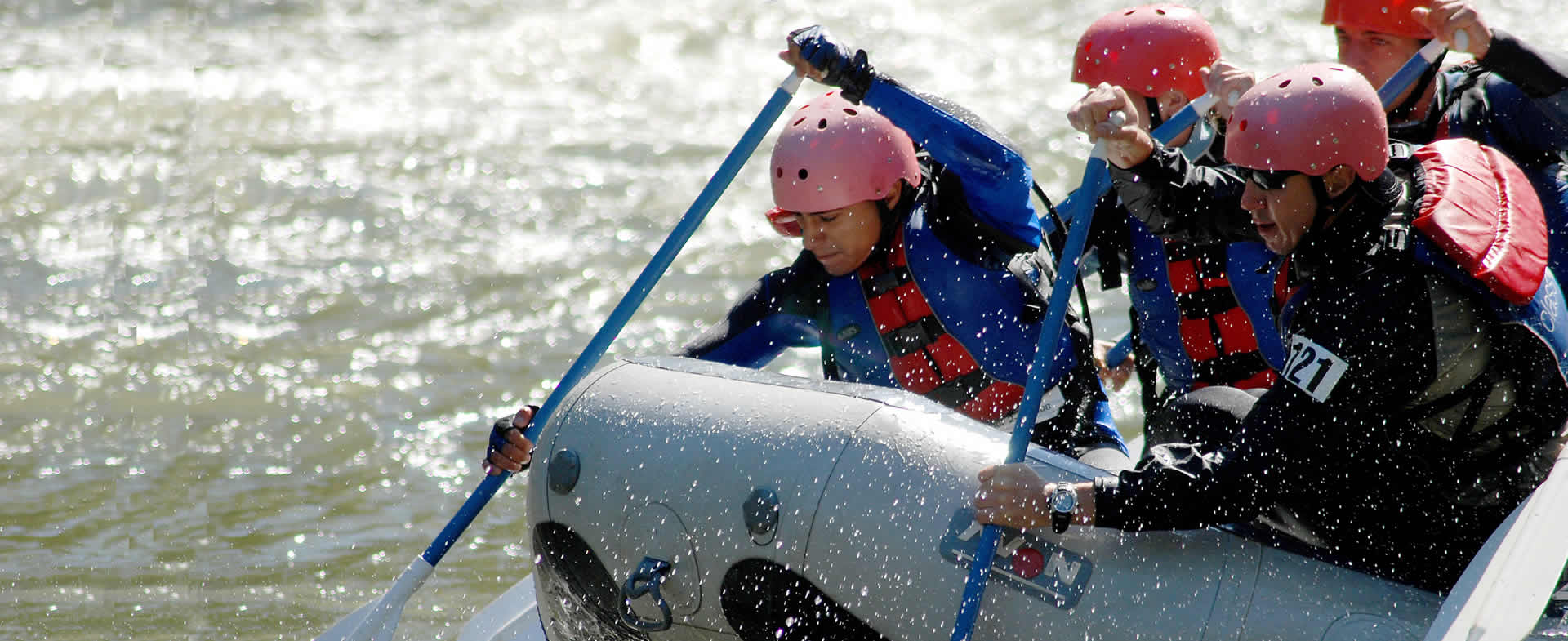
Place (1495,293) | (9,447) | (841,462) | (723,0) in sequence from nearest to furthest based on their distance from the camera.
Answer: (1495,293) < (841,462) < (9,447) < (723,0)

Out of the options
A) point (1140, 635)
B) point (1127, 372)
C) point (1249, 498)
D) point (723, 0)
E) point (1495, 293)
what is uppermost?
point (1495, 293)

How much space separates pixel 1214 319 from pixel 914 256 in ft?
2.74

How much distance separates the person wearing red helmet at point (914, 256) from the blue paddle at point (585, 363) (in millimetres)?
168

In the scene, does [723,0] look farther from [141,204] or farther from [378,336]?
[378,336]

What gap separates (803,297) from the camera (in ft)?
13.0

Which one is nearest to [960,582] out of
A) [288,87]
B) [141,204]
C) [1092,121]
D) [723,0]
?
[1092,121]

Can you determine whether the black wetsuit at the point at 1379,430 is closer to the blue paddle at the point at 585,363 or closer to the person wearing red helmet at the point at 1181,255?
the person wearing red helmet at the point at 1181,255

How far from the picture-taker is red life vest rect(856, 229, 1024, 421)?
3.82m

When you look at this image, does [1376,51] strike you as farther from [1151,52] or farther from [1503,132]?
[1151,52]

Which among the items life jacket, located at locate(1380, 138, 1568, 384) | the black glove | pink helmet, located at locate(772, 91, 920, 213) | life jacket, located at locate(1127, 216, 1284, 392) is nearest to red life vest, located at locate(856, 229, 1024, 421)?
pink helmet, located at locate(772, 91, 920, 213)

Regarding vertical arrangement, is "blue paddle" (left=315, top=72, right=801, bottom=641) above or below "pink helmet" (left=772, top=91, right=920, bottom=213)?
below

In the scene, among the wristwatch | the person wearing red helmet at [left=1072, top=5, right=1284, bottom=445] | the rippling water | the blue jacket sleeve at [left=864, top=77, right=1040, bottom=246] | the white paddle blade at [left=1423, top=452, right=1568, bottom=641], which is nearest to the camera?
the white paddle blade at [left=1423, top=452, right=1568, bottom=641]

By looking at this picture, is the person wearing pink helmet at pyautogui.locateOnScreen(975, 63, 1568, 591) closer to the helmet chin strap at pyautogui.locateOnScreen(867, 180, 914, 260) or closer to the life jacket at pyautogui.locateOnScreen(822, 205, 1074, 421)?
the life jacket at pyautogui.locateOnScreen(822, 205, 1074, 421)

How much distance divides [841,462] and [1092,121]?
0.86m
